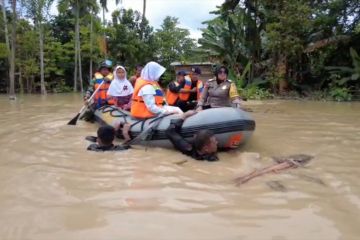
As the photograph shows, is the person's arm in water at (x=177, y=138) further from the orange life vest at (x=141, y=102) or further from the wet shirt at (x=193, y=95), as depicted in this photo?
the wet shirt at (x=193, y=95)

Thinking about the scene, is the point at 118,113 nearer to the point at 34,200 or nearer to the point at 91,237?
the point at 34,200

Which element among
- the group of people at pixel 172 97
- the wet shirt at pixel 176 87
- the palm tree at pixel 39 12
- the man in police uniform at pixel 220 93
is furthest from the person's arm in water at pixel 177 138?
the palm tree at pixel 39 12

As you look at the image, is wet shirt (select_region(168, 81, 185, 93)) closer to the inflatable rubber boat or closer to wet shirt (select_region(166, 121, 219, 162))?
the inflatable rubber boat

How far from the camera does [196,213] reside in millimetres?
3551

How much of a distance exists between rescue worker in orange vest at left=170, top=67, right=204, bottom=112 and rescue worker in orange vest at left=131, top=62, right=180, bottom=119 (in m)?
1.68

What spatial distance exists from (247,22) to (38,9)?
14.2m

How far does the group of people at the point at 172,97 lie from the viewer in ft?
18.5

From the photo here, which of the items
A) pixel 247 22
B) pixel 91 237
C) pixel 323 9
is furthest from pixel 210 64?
pixel 91 237

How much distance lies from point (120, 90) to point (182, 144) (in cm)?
294

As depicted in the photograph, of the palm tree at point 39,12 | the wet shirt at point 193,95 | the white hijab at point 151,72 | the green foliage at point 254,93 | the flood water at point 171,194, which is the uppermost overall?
the palm tree at point 39,12

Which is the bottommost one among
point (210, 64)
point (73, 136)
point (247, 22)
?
point (73, 136)

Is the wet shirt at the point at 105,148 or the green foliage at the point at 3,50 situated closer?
the wet shirt at the point at 105,148

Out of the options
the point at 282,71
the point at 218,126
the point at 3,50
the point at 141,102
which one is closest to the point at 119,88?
the point at 141,102

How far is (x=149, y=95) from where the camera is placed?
6.30 metres
